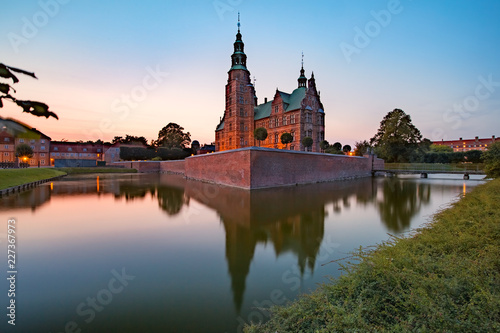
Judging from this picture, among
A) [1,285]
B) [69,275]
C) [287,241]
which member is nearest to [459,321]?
[287,241]

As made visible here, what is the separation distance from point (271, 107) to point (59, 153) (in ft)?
188

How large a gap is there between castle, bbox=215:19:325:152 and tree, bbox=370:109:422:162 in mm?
10998

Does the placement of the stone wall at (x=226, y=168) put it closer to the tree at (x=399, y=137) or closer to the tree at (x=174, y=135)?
the tree at (x=399, y=137)

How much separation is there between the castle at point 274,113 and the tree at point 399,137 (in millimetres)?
10998

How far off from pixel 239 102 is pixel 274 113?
6.47 metres

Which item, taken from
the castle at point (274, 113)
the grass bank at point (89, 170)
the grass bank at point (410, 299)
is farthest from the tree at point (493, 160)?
the grass bank at point (89, 170)

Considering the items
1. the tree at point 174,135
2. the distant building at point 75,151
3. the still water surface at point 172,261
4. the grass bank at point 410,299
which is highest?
the tree at point 174,135

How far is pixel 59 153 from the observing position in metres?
64.9

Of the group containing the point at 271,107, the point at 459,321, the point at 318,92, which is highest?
the point at 318,92

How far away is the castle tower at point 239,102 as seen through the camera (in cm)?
4134

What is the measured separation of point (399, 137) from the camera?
1652 inches

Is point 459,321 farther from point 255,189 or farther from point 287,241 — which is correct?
point 255,189

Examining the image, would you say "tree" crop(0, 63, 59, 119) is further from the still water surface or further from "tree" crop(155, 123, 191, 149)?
"tree" crop(155, 123, 191, 149)

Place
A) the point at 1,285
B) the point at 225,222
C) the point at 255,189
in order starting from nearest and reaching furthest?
the point at 1,285, the point at 225,222, the point at 255,189
